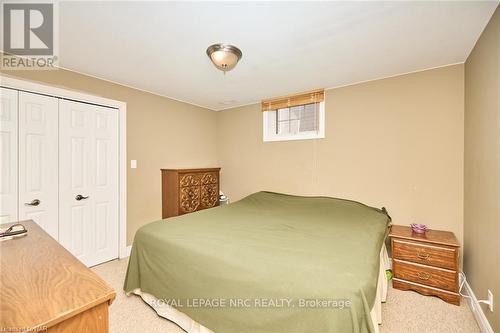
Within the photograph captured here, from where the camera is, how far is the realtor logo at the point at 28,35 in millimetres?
1614

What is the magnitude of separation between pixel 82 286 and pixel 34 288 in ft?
0.55

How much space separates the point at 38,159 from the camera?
7.77 feet

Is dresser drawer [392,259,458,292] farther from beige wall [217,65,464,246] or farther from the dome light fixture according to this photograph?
the dome light fixture

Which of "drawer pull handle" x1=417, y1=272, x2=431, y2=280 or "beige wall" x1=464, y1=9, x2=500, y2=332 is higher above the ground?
"beige wall" x1=464, y1=9, x2=500, y2=332

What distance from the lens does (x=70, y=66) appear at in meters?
2.47

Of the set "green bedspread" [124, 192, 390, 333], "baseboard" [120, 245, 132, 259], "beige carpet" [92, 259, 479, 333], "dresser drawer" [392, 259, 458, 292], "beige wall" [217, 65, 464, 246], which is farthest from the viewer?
"baseboard" [120, 245, 132, 259]

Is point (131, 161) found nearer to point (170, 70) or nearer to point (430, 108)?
point (170, 70)

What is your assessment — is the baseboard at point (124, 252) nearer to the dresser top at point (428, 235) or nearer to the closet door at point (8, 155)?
the closet door at point (8, 155)

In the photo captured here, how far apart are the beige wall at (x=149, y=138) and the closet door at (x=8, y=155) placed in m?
0.52

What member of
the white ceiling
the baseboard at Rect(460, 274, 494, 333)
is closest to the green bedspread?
the baseboard at Rect(460, 274, 494, 333)

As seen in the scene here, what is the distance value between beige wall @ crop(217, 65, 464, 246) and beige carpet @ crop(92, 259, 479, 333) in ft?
2.81

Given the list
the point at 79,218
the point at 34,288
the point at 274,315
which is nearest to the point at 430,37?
the point at 274,315

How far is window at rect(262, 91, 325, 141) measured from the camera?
10.8 feet

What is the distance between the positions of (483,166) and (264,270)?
6.37 ft
